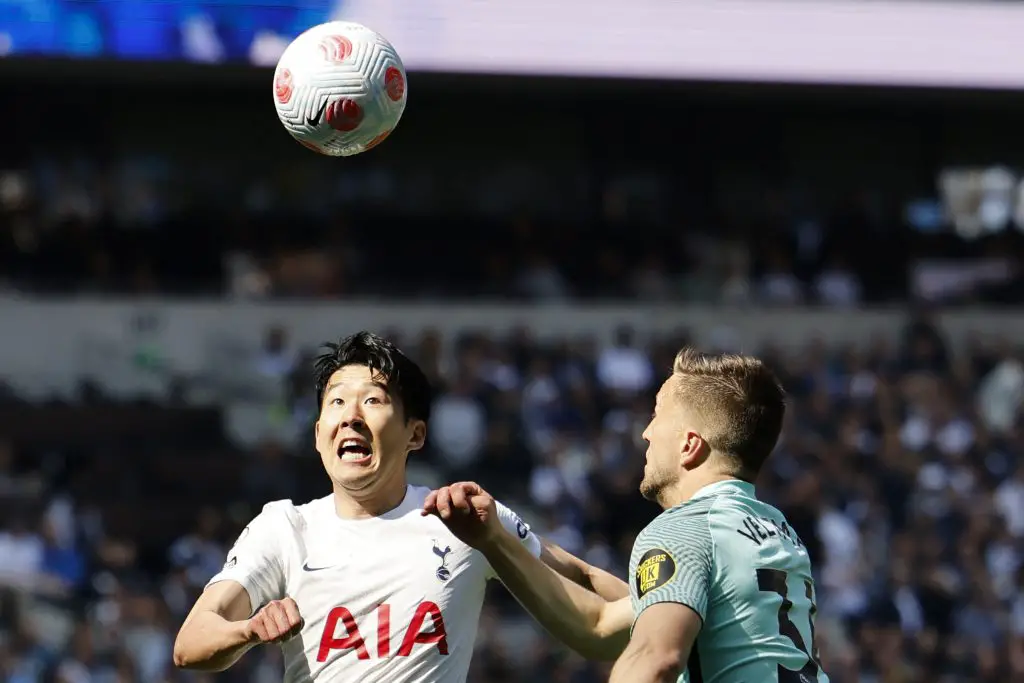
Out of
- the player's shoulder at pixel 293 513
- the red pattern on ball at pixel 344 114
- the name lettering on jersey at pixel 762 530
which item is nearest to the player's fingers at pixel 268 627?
the player's shoulder at pixel 293 513

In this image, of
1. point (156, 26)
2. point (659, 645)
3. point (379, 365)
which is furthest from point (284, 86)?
point (156, 26)

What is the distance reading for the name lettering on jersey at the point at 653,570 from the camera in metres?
3.61

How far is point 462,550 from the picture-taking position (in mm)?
4785

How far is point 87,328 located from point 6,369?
892mm

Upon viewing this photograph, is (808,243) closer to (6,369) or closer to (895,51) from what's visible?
(895,51)

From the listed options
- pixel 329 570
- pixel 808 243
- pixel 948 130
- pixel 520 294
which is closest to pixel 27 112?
pixel 520 294

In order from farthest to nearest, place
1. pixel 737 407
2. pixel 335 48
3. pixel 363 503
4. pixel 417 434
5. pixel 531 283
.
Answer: pixel 531 283 → pixel 335 48 → pixel 417 434 → pixel 363 503 → pixel 737 407

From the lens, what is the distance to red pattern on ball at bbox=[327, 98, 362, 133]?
592 cm

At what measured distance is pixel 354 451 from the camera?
15.5 feet

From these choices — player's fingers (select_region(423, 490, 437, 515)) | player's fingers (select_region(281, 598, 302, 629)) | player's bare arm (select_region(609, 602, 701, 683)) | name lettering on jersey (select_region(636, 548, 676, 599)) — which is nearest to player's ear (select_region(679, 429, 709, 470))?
name lettering on jersey (select_region(636, 548, 676, 599))

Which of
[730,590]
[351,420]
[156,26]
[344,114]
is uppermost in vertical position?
[156,26]

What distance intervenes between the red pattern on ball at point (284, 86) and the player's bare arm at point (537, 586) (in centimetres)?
232

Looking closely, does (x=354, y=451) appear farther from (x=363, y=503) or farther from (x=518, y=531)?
(x=518, y=531)

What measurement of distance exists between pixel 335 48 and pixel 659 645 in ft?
10.7
